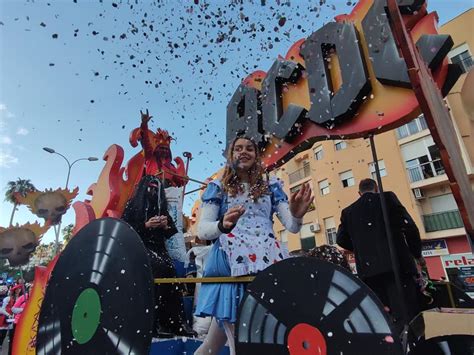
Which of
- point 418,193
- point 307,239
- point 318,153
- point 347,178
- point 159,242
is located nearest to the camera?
point 159,242

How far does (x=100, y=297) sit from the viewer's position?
1468mm

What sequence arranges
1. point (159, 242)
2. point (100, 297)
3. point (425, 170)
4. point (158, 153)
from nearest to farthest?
point (100, 297)
point (159, 242)
point (158, 153)
point (425, 170)

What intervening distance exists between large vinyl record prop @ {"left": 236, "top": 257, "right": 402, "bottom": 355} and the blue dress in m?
0.31

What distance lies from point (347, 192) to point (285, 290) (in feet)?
54.6

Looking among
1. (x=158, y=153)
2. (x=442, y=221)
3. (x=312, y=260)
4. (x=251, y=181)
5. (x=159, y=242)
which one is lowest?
(x=312, y=260)

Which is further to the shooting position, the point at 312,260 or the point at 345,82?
the point at 345,82

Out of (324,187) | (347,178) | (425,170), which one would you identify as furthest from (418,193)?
(324,187)

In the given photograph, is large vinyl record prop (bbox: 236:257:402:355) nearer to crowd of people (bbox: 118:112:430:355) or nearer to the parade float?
the parade float

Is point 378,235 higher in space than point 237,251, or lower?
higher

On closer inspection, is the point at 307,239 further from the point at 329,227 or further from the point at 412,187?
the point at 412,187

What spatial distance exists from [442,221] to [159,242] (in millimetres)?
18778

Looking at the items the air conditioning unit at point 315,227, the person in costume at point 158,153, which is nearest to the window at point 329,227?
the air conditioning unit at point 315,227

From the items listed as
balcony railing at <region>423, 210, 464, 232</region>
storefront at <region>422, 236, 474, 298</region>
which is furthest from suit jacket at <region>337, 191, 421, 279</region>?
balcony railing at <region>423, 210, 464, 232</region>

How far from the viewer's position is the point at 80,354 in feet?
4.86
